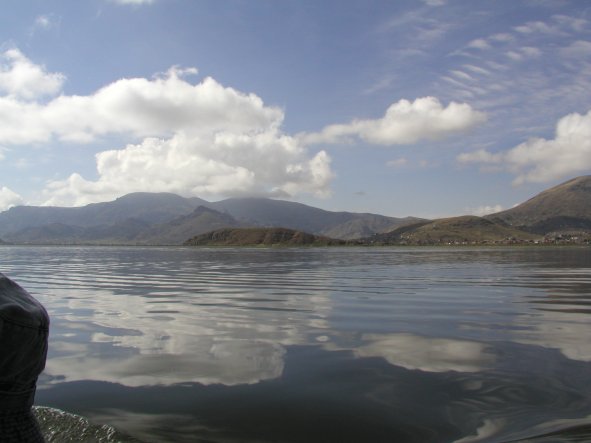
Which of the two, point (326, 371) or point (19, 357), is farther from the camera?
point (326, 371)

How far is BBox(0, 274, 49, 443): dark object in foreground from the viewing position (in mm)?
3162

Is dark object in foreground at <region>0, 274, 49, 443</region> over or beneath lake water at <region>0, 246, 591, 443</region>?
over

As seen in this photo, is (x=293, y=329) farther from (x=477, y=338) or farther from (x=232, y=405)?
(x=232, y=405)

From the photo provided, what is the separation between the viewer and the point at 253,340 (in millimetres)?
15594

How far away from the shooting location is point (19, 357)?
3.25m

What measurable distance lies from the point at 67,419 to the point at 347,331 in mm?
10775

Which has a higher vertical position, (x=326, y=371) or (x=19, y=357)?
(x=19, y=357)

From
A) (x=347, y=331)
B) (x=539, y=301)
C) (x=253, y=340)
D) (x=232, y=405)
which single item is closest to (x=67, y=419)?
(x=232, y=405)

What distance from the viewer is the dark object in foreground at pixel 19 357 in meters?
3.16

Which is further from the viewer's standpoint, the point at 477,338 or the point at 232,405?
the point at 477,338

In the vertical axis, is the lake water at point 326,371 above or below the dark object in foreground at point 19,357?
below

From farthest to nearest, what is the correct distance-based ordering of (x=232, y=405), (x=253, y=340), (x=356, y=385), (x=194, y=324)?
(x=194, y=324), (x=253, y=340), (x=356, y=385), (x=232, y=405)

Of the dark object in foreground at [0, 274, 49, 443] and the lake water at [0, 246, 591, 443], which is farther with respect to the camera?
the lake water at [0, 246, 591, 443]

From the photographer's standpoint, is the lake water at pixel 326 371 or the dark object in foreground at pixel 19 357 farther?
the lake water at pixel 326 371
